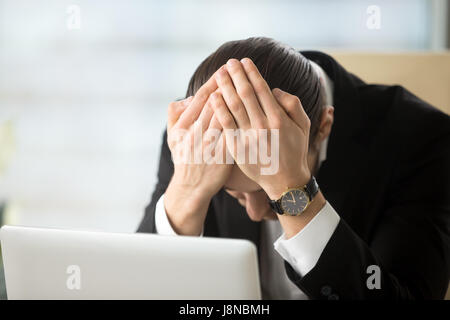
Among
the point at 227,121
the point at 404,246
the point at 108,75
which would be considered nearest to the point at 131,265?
the point at 227,121

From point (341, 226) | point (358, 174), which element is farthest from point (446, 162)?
point (341, 226)

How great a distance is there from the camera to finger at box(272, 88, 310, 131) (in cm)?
70

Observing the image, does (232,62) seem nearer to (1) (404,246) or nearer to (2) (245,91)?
(2) (245,91)

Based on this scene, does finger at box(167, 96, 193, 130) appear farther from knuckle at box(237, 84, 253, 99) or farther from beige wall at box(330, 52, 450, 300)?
beige wall at box(330, 52, 450, 300)

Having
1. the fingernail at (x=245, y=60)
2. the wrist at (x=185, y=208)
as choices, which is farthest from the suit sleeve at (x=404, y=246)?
the fingernail at (x=245, y=60)

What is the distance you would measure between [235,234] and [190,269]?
0.54 meters

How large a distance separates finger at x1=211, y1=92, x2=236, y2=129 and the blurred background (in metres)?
1.45

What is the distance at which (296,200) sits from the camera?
0.73 m

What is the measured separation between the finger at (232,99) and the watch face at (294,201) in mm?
121

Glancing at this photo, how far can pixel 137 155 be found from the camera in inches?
89.1

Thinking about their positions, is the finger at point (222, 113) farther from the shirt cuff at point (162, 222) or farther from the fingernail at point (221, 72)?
the shirt cuff at point (162, 222)

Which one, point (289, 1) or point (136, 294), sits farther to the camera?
point (289, 1)

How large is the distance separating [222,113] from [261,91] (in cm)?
6

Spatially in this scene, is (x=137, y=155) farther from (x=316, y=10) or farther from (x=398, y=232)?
(x=398, y=232)
